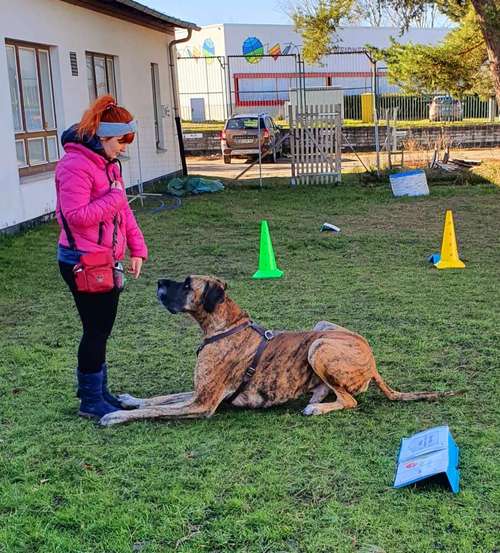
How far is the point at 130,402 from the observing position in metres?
4.34

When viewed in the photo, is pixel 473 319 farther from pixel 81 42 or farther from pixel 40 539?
pixel 81 42

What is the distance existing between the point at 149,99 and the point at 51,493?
1518 cm

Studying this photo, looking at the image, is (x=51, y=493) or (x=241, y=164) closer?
(x=51, y=493)

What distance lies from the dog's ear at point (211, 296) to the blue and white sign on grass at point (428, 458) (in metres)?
1.26

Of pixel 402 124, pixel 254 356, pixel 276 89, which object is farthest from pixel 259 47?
pixel 254 356

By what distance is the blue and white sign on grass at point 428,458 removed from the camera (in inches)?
125

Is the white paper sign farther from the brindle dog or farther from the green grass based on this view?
the green grass

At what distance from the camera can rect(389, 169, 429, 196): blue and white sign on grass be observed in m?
14.3

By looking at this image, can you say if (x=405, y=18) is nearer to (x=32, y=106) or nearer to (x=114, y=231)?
(x=32, y=106)

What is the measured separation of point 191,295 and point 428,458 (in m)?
1.55

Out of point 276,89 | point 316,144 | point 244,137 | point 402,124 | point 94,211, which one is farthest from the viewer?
point 276,89

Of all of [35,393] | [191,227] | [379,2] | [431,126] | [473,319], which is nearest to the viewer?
[35,393]

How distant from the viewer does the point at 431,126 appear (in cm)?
2672

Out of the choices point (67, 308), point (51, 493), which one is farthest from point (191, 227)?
point (51, 493)
